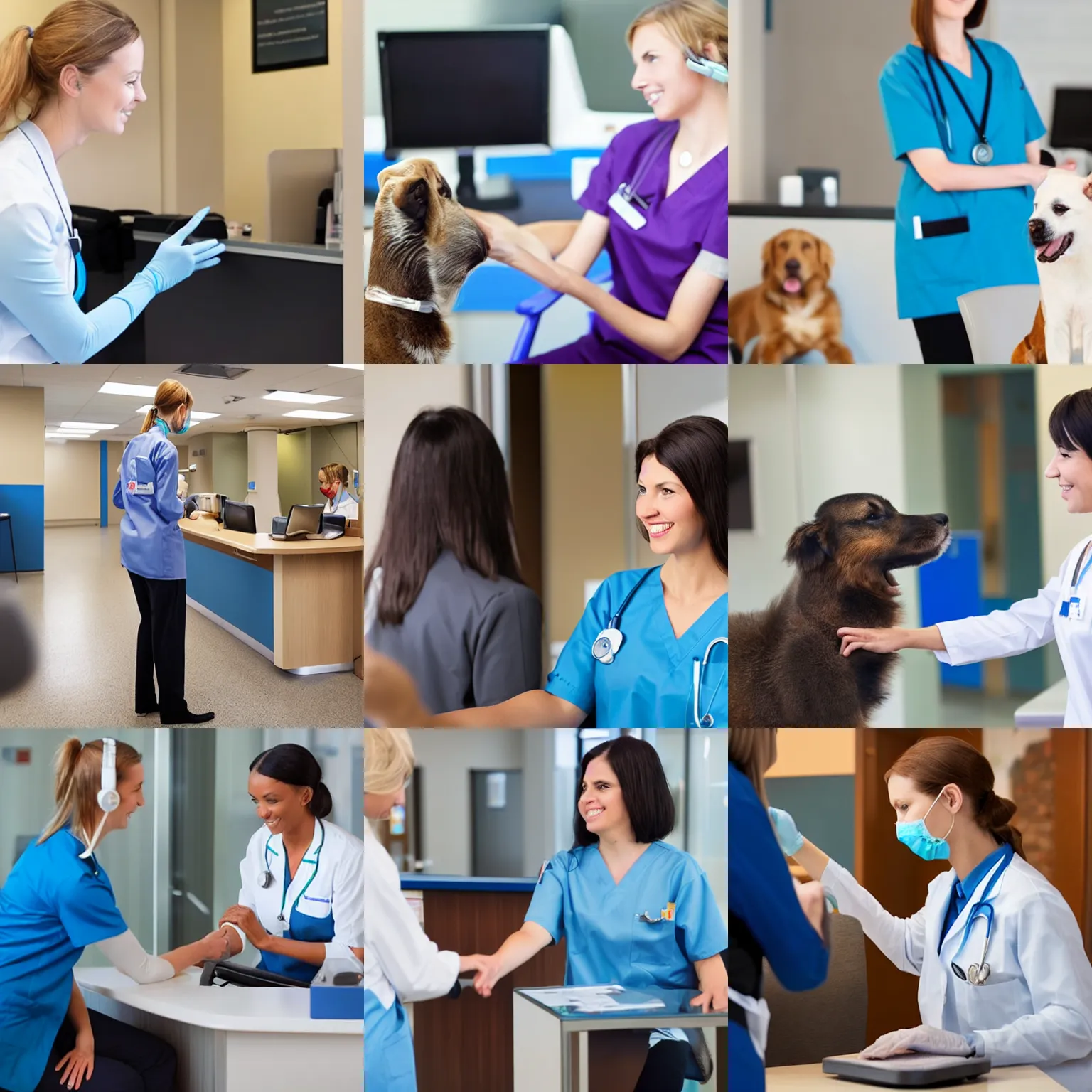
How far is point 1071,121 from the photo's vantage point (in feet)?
8.61

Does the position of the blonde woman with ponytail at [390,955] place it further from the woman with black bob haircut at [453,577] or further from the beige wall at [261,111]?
the beige wall at [261,111]

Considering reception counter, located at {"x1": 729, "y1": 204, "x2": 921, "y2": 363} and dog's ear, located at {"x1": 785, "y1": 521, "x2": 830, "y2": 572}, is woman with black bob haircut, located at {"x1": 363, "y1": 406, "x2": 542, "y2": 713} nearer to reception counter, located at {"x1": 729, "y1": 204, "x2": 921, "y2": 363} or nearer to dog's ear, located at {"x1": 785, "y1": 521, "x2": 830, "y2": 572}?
dog's ear, located at {"x1": 785, "y1": 521, "x2": 830, "y2": 572}

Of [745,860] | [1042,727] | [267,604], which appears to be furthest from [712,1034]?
[267,604]

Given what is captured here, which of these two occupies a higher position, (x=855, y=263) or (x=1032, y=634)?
(x=855, y=263)

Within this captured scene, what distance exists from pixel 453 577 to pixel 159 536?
0.61 meters

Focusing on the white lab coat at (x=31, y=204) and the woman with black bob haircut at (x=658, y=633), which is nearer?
the white lab coat at (x=31, y=204)

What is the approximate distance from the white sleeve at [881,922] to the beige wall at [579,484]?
0.79m

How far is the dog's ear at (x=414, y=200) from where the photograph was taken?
8.45 feet

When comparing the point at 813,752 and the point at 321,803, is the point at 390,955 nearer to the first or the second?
the point at 321,803

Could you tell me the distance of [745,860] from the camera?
2.63 metres

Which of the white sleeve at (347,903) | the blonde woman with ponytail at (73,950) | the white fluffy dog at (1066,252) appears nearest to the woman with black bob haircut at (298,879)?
the white sleeve at (347,903)

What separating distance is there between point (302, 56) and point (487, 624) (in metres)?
1.22

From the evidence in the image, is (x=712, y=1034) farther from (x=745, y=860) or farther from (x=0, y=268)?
(x=0, y=268)

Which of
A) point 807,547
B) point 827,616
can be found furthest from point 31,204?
point 827,616
